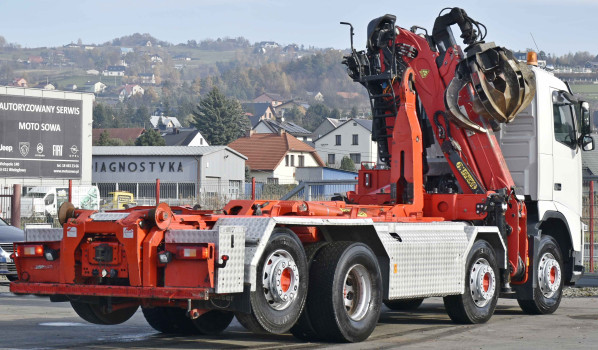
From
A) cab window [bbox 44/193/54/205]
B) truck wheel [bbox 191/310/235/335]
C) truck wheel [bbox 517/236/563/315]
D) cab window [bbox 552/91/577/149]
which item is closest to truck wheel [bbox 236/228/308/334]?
truck wheel [bbox 191/310/235/335]

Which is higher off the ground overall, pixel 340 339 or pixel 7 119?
pixel 7 119

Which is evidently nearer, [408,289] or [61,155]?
[408,289]

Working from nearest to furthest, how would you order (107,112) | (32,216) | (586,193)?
(586,193)
(32,216)
(107,112)

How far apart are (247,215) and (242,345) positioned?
1346 millimetres

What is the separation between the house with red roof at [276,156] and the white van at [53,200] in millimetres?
51032

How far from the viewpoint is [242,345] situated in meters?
10.5

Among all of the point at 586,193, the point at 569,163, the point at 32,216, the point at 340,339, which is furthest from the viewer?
the point at 32,216

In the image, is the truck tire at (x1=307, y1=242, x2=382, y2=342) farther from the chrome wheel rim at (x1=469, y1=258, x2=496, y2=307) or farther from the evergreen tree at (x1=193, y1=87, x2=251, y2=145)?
the evergreen tree at (x1=193, y1=87, x2=251, y2=145)

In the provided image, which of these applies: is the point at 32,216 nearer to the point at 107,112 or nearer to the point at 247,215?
the point at 247,215

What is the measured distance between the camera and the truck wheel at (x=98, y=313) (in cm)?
1048

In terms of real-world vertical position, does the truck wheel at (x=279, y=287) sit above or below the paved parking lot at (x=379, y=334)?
above

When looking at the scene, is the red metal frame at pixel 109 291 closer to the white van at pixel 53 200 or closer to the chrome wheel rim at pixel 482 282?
the chrome wheel rim at pixel 482 282

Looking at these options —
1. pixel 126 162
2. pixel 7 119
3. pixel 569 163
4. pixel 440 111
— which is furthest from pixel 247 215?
pixel 126 162

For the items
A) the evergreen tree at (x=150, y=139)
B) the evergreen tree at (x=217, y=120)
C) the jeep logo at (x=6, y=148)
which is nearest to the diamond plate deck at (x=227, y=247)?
the jeep logo at (x=6, y=148)
